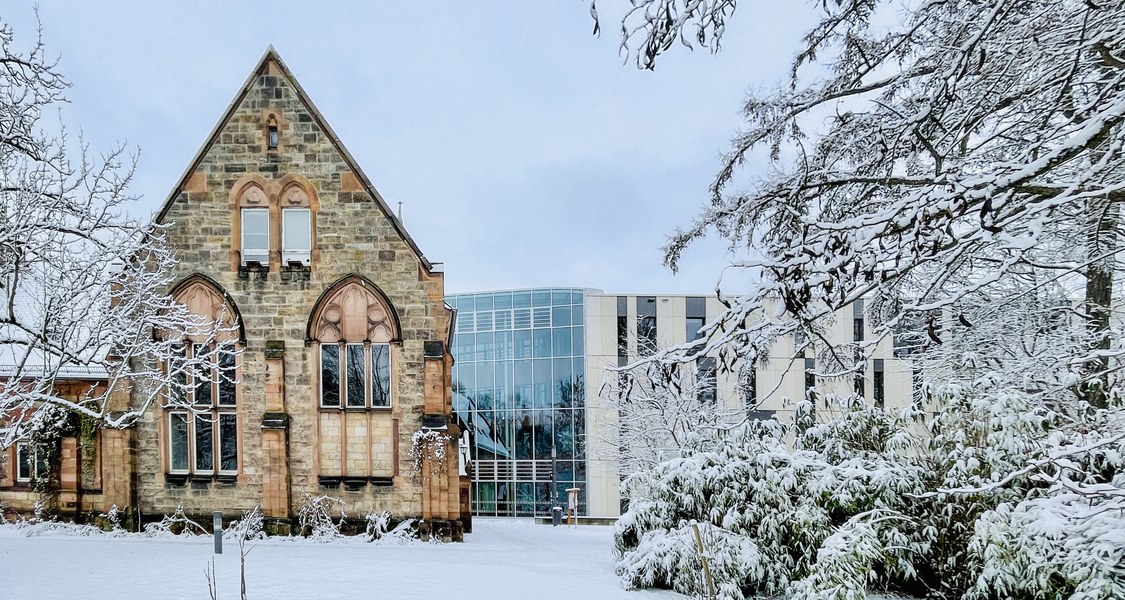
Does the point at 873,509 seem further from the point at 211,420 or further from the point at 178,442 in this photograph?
the point at 178,442

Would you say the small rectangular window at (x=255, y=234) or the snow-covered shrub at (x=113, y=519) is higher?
the small rectangular window at (x=255, y=234)

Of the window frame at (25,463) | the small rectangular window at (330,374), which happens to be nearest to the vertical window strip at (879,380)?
the small rectangular window at (330,374)

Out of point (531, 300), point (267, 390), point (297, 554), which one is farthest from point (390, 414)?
point (531, 300)

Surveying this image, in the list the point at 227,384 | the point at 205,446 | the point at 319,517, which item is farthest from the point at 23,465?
the point at 319,517

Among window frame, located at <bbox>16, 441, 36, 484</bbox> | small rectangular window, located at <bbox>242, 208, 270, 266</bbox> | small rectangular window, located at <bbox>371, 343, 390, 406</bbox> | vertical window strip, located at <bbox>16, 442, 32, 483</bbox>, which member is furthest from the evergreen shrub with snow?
vertical window strip, located at <bbox>16, 442, 32, 483</bbox>

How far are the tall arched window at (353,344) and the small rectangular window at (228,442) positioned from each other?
2018 millimetres

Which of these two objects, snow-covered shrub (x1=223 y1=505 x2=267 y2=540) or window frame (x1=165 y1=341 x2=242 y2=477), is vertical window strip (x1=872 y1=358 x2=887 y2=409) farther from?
window frame (x1=165 y1=341 x2=242 y2=477)

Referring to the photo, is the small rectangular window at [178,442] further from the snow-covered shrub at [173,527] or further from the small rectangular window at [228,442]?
the snow-covered shrub at [173,527]

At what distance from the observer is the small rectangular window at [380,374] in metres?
17.3

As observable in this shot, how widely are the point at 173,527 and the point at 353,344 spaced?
5323 millimetres

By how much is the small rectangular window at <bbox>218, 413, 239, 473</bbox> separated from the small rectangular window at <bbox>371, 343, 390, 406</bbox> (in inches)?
120

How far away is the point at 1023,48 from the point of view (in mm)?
5172

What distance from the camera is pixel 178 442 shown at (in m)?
17.5

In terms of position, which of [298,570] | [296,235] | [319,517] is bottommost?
[319,517]
